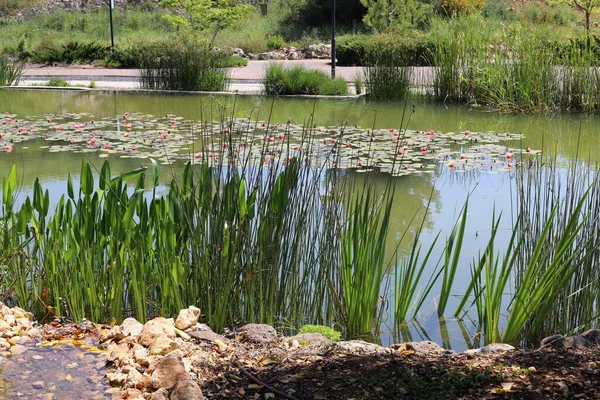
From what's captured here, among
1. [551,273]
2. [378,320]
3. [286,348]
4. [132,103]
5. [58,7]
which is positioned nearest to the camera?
[286,348]

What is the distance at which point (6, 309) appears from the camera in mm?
2910

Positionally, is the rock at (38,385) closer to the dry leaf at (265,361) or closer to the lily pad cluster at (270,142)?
the dry leaf at (265,361)

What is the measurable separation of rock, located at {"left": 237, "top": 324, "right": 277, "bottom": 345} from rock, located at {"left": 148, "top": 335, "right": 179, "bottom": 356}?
11.5 inches

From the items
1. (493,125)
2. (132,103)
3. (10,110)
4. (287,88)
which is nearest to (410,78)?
(287,88)

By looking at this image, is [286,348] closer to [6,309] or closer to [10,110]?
[6,309]

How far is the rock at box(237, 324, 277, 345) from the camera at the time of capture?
2588 millimetres

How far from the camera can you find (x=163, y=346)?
239 cm

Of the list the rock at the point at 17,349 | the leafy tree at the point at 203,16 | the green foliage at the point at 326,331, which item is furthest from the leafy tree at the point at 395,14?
the rock at the point at 17,349

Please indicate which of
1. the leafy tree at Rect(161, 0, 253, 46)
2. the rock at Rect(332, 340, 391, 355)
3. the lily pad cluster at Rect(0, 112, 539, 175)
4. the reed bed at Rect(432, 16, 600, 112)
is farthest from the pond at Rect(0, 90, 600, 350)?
the leafy tree at Rect(161, 0, 253, 46)

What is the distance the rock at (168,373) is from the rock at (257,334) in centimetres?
40

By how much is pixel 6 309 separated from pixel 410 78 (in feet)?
30.5

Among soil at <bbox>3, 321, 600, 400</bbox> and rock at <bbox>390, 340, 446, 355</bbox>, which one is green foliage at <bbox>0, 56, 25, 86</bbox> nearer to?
soil at <bbox>3, 321, 600, 400</bbox>

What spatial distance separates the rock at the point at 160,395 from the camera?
2.11 meters

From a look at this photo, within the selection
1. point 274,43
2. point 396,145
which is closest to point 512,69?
point 396,145
